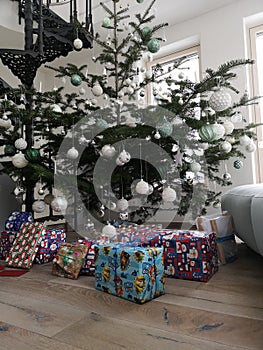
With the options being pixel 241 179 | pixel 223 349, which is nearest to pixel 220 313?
pixel 223 349

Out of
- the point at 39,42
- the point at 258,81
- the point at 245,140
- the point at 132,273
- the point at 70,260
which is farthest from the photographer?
the point at 258,81

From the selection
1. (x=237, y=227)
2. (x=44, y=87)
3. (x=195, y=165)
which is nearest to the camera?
(x=237, y=227)

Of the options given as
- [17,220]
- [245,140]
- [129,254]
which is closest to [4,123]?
[17,220]

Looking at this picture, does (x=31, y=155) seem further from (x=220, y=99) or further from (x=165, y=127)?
(x=220, y=99)

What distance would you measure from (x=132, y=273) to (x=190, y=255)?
13.1 inches

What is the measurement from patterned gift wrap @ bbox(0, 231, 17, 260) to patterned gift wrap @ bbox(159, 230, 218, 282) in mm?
909

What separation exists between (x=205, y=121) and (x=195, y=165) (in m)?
0.26

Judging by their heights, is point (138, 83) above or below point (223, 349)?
above

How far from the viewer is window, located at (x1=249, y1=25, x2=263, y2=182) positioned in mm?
2896

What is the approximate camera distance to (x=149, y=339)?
0.79 m

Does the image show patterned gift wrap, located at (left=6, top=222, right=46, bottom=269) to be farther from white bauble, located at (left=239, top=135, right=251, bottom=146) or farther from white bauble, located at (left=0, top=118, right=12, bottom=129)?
white bauble, located at (left=239, top=135, right=251, bottom=146)

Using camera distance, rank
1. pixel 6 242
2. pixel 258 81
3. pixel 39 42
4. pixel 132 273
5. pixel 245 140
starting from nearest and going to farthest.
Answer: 1. pixel 132 273
2. pixel 6 242
3. pixel 39 42
4. pixel 245 140
5. pixel 258 81

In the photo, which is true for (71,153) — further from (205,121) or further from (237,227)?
(237,227)

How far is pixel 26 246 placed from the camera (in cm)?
163
